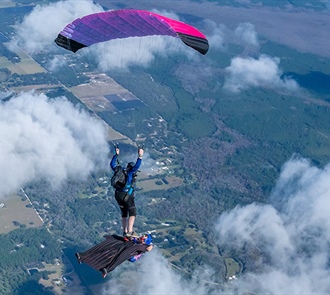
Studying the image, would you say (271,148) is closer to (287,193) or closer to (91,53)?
(287,193)

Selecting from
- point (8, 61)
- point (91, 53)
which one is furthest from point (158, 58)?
point (8, 61)

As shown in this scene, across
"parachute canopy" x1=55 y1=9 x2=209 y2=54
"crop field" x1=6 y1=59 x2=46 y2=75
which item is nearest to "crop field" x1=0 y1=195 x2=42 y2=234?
"crop field" x1=6 y1=59 x2=46 y2=75

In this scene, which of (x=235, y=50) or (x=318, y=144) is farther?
(x=235, y=50)

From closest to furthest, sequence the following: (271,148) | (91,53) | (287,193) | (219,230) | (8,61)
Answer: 1. (219,230)
2. (287,193)
3. (271,148)
4. (8,61)
5. (91,53)

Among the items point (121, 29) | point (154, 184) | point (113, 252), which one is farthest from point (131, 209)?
point (154, 184)

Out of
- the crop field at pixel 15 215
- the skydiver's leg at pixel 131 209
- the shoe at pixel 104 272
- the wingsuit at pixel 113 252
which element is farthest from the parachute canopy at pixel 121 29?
the crop field at pixel 15 215

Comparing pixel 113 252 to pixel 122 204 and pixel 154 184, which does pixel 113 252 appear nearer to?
pixel 122 204

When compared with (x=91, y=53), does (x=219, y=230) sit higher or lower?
higher
